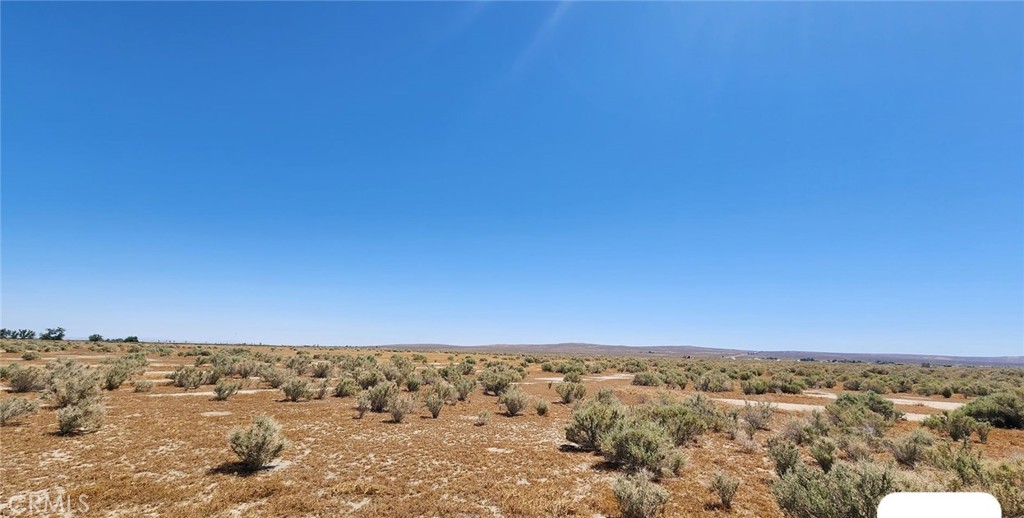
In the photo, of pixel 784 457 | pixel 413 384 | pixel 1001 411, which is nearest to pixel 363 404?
pixel 413 384

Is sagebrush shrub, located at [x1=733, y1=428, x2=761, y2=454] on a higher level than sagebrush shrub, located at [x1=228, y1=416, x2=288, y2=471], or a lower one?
lower

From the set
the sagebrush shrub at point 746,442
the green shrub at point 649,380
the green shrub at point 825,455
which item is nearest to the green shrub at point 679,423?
the sagebrush shrub at point 746,442

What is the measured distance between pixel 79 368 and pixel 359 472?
79.5ft

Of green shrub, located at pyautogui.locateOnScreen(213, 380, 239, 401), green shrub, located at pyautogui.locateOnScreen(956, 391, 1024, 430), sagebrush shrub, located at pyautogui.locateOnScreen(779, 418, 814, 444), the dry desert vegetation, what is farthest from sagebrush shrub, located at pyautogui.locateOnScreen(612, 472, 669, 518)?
green shrub, located at pyautogui.locateOnScreen(956, 391, 1024, 430)

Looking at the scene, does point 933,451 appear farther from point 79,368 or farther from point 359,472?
point 79,368

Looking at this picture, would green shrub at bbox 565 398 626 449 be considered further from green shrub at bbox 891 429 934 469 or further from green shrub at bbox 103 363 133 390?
green shrub at bbox 103 363 133 390

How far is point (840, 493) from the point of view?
6203 mm

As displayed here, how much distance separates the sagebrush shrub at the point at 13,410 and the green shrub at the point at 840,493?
21246mm

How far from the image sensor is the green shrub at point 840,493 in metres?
5.95

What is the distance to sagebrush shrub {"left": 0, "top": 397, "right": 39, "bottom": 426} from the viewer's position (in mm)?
12828

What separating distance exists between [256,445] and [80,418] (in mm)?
7151

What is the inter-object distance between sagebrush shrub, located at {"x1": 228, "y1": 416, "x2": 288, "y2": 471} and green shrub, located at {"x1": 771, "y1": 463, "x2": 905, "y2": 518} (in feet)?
35.7

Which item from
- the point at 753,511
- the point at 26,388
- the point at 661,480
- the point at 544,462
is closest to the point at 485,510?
the point at 544,462

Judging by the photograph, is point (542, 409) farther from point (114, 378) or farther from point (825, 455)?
point (114, 378)
